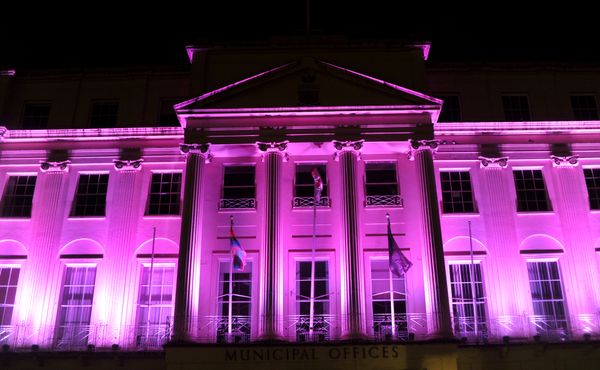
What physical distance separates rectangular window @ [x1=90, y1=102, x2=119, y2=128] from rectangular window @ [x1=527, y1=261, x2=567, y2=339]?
1928cm

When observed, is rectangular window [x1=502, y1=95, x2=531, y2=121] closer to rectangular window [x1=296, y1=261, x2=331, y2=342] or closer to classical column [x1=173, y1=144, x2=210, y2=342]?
rectangular window [x1=296, y1=261, x2=331, y2=342]

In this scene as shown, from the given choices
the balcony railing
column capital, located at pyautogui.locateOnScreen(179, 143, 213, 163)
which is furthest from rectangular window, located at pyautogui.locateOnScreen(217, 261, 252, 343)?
column capital, located at pyautogui.locateOnScreen(179, 143, 213, 163)

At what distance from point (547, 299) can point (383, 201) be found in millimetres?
7624

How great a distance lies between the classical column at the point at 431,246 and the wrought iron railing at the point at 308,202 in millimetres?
3818

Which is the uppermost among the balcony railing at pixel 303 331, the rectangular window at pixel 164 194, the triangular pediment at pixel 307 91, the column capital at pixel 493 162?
the triangular pediment at pixel 307 91

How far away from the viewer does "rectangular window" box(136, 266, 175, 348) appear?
2409 centimetres

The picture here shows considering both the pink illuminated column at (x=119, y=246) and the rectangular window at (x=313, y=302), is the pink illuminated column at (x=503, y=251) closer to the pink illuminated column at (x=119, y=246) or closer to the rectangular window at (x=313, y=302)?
the rectangular window at (x=313, y=302)

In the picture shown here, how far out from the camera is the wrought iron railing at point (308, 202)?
84.0 ft

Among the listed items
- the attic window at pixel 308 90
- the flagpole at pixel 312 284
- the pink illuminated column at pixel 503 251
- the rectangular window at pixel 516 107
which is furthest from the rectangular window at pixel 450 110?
the flagpole at pixel 312 284

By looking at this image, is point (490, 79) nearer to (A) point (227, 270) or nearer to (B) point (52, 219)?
(A) point (227, 270)

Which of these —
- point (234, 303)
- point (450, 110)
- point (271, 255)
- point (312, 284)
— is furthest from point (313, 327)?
point (450, 110)

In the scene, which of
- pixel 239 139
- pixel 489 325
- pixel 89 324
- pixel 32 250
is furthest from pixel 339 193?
pixel 32 250

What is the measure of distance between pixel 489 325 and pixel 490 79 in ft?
37.1

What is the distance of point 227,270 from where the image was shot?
25.2 m
